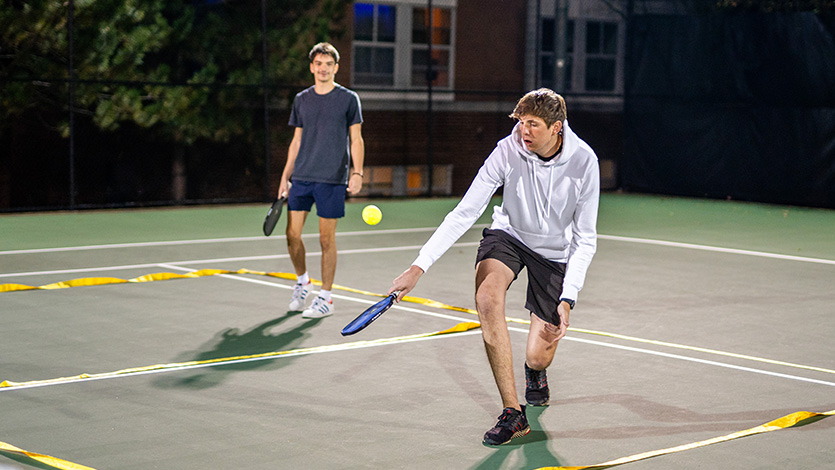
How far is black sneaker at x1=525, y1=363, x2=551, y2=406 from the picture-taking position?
6016 millimetres

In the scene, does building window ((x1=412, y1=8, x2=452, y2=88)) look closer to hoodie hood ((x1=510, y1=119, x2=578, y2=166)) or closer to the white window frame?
the white window frame

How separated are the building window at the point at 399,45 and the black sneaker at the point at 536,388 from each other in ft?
51.0

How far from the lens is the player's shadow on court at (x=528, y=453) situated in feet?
16.4

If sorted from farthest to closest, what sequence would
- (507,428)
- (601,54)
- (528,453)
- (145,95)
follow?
(601,54) → (145,95) → (507,428) → (528,453)

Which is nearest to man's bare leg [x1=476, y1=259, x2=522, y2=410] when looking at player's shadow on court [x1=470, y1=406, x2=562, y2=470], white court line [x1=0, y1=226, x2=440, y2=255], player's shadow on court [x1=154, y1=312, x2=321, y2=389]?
player's shadow on court [x1=470, y1=406, x2=562, y2=470]

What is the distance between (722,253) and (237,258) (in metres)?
5.63

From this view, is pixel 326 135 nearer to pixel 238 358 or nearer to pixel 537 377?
pixel 238 358

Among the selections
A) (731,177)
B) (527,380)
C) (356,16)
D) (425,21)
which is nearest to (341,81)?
(356,16)

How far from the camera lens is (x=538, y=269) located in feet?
19.1

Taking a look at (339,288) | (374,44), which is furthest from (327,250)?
(374,44)

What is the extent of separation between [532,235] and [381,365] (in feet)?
5.37

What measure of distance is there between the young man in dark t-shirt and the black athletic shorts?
118 inches

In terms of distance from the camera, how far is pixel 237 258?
38.9 ft

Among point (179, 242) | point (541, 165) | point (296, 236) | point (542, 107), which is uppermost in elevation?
point (542, 107)
